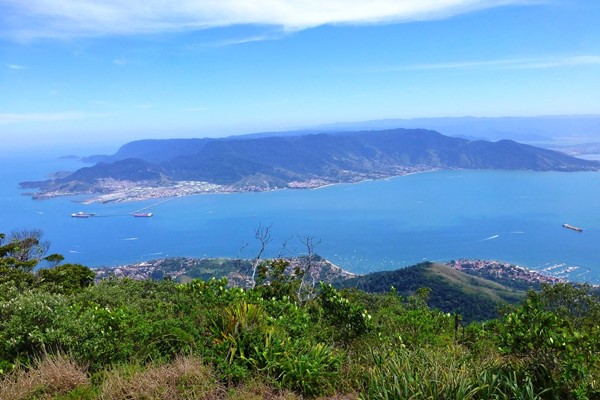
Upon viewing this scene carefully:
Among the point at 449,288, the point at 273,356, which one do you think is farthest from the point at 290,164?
the point at 273,356

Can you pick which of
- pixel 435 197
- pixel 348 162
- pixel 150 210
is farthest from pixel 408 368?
pixel 348 162

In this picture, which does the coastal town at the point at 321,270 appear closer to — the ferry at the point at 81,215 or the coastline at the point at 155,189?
the ferry at the point at 81,215

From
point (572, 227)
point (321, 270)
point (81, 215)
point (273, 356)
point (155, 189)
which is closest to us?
point (273, 356)

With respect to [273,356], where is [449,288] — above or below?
below

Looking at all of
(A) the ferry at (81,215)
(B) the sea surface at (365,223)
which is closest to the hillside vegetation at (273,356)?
(B) the sea surface at (365,223)

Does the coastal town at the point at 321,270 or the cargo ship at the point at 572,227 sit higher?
the coastal town at the point at 321,270

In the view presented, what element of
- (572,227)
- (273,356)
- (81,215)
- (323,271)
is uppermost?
(273,356)

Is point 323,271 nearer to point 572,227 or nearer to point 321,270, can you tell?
point 321,270
